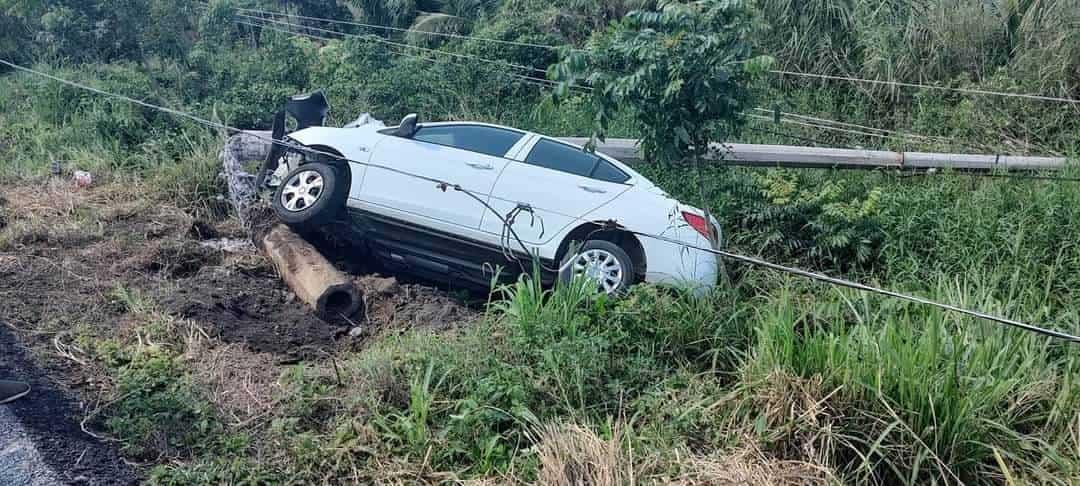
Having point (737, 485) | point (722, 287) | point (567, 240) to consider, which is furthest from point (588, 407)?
point (567, 240)

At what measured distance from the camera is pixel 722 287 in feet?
22.1

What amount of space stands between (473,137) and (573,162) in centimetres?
100

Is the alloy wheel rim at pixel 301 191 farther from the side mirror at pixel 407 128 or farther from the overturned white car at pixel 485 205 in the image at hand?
the side mirror at pixel 407 128

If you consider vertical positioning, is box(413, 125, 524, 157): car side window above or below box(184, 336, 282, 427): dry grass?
above

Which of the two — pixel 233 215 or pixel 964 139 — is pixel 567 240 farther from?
pixel 964 139

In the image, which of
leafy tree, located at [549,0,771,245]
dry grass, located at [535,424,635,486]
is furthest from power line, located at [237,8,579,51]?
dry grass, located at [535,424,635,486]

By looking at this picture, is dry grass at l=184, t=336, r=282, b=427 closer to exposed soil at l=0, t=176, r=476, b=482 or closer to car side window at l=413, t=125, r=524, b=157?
exposed soil at l=0, t=176, r=476, b=482

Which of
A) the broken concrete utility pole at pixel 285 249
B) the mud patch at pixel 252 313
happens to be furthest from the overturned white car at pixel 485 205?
the mud patch at pixel 252 313

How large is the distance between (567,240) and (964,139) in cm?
645

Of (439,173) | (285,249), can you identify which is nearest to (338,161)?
(285,249)

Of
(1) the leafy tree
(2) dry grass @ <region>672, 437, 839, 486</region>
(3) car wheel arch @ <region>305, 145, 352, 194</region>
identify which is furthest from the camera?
(3) car wheel arch @ <region>305, 145, 352, 194</region>

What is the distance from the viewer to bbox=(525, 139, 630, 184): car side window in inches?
310

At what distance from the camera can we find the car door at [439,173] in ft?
26.0

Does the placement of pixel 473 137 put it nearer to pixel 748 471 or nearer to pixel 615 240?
pixel 615 240
